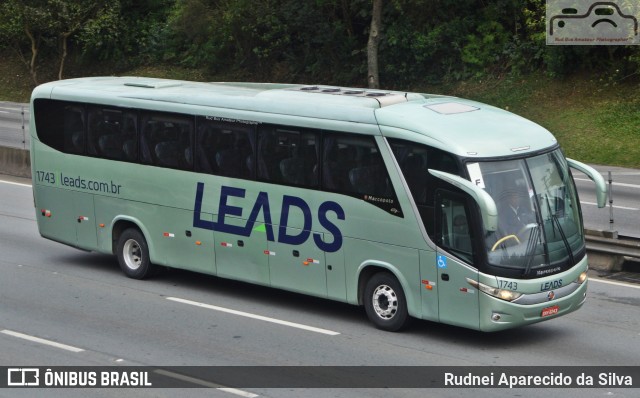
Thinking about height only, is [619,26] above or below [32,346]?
above

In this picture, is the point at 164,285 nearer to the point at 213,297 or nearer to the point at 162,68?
the point at 213,297

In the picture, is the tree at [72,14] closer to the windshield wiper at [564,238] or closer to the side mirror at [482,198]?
the side mirror at [482,198]

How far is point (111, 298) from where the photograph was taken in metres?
16.6

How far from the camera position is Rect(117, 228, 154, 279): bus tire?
Result: 58.2 ft

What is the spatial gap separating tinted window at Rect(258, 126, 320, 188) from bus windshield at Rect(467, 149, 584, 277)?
267cm

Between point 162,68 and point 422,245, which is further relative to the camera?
point 162,68

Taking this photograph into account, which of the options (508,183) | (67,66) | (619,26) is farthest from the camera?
(67,66)

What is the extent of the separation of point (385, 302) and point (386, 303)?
0.02 metres

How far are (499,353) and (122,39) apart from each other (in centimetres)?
4195

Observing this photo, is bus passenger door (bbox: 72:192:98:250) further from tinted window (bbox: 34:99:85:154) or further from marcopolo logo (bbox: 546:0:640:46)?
marcopolo logo (bbox: 546:0:640:46)

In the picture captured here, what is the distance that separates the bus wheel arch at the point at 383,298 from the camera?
14.4 metres

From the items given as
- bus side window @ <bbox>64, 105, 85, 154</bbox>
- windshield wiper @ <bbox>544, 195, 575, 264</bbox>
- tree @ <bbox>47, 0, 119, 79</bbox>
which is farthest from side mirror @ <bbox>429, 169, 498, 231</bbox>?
tree @ <bbox>47, 0, 119, 79</bbox>

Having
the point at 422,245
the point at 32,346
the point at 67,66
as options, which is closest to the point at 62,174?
the point at 32,346

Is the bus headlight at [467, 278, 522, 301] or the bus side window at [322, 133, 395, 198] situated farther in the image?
the bus side window at [322, 133, 395, 198]
